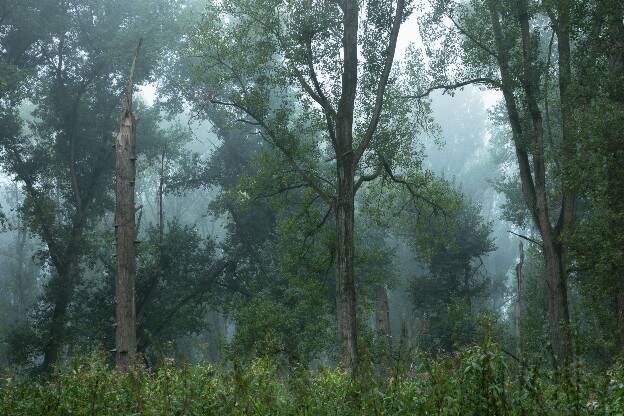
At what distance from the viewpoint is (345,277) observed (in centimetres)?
1585

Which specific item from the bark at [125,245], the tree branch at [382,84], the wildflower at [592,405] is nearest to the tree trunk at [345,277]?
the tree branch at [382,84]

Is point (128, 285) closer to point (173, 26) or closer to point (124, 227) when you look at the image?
point (124, 227)

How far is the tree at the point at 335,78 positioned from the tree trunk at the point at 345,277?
23 millimetres

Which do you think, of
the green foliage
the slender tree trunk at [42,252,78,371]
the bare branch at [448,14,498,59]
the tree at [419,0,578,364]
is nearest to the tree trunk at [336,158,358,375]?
the tree at [419,0,578,364]

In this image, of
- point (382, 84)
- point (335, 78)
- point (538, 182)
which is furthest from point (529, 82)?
point (335, 78)

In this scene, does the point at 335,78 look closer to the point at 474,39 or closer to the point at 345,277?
the point at 474,39

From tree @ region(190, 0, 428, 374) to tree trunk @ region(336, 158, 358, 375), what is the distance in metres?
0.02

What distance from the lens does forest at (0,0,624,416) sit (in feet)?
21.8

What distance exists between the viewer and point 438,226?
67.2ft

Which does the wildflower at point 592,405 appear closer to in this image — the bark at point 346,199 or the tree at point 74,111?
the bark at point 346,199

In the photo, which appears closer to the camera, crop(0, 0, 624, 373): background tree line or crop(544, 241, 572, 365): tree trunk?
crop(0, 0, 624, 373): background tree line

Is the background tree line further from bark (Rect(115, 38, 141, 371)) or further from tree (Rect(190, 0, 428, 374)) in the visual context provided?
bark (Rect(115, 38, 141, 371))

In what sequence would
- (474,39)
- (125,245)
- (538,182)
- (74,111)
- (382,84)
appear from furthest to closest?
(74,111), (474,39), (538,182), (382,84), (125,245)

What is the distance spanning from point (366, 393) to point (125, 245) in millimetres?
10623
